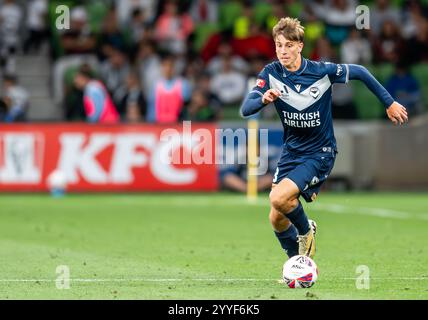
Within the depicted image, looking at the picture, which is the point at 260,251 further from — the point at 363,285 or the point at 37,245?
the point at 363,285

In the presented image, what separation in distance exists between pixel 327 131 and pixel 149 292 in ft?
6.97

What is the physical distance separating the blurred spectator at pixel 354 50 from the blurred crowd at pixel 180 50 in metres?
0.02

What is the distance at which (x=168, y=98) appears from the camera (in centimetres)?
2250

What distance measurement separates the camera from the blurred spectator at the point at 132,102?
2269 cm

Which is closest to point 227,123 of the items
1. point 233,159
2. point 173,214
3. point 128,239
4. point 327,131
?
point 233,159

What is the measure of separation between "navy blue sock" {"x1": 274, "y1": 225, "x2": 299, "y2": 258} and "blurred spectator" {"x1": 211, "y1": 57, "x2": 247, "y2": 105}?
1340cm

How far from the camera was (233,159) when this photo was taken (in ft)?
69.7

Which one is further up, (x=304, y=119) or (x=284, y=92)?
(x=284, y=92)

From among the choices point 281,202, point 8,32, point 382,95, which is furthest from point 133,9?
point 281,202

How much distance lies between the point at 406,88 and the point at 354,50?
1403 mm

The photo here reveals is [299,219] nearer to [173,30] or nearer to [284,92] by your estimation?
[284,92]
